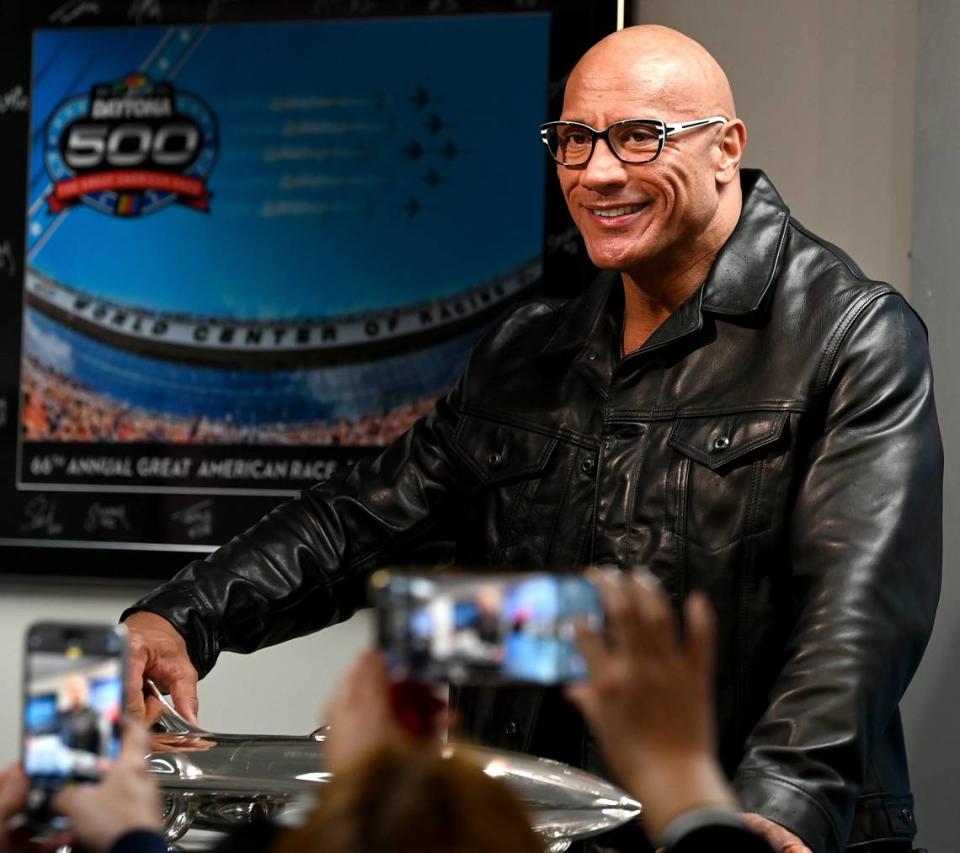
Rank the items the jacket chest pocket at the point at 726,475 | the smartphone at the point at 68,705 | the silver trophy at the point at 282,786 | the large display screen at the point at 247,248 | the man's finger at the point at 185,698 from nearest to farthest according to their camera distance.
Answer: the smartphone at the point at 68,705
the silver trophy at the point at 282,786
the man's finger at the point at 185,698
the jacket chest pocket at the point at 726,475
the large display screen at the point at 247,248

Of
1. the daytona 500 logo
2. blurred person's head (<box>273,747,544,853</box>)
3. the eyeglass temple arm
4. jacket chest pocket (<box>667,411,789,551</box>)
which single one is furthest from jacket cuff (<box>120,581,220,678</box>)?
the daytona 500 logo

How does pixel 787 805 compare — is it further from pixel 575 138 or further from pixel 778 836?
pixel 575 138

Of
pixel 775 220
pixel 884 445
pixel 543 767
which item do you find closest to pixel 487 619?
pixel 543 767

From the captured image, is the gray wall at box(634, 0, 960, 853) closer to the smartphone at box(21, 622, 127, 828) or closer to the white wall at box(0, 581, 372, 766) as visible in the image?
the white wall at box(0, 581, 372, 766)

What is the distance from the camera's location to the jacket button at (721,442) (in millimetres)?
1789

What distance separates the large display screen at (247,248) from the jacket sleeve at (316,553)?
81 centimetres

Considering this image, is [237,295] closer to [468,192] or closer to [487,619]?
[468,192]

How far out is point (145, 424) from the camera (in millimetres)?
3047

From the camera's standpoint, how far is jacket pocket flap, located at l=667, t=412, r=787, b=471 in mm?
1766

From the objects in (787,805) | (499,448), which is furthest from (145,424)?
(787,805)

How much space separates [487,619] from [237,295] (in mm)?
2374
